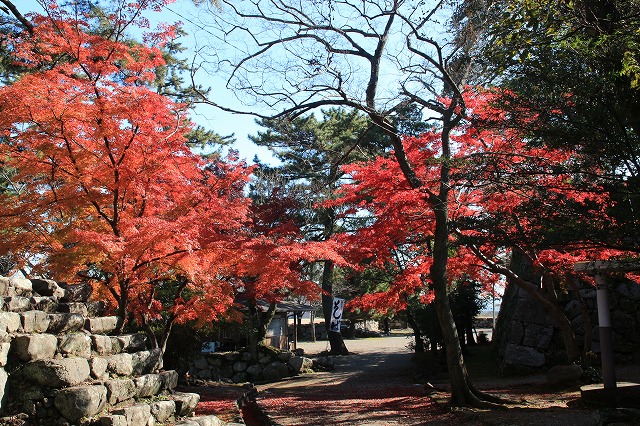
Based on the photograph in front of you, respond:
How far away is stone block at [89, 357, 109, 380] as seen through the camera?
6906mm

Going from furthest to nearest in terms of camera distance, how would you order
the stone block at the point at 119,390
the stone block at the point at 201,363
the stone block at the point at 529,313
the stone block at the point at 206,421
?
1. the stone block at the point at 201,363
2. the stone block at the point at 529,313
3. the stone block at the point at 206,421
4. the stone block at the point at 119,390

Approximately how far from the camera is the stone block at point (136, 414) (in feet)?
21.2

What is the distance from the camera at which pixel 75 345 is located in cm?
711

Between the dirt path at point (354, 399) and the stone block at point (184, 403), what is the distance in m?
1.72

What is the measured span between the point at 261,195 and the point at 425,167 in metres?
11.9

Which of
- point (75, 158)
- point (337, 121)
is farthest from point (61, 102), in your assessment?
point (337, 121)

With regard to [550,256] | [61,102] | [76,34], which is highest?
[76,34]

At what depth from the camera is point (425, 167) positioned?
1070 cm

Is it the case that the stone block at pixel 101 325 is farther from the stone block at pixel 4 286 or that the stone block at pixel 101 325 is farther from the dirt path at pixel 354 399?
the dirt path at pixel 354 399

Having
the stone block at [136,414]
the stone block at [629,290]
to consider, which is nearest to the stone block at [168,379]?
the stone block at [136,414]

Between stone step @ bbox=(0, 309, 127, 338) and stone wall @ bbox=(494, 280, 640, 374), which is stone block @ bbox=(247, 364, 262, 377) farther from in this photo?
stone step @ bbox=(0, 309, 127, 338)

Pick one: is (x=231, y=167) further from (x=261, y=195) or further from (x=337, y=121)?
(x=337, y=121)

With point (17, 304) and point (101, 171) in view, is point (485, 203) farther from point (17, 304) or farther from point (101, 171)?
point (17, 304)

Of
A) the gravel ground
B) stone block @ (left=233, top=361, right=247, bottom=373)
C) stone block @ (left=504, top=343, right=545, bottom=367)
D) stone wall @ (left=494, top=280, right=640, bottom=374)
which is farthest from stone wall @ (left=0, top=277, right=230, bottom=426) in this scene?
stone block @ (left=233, top=361, right=247, bottom=373)
